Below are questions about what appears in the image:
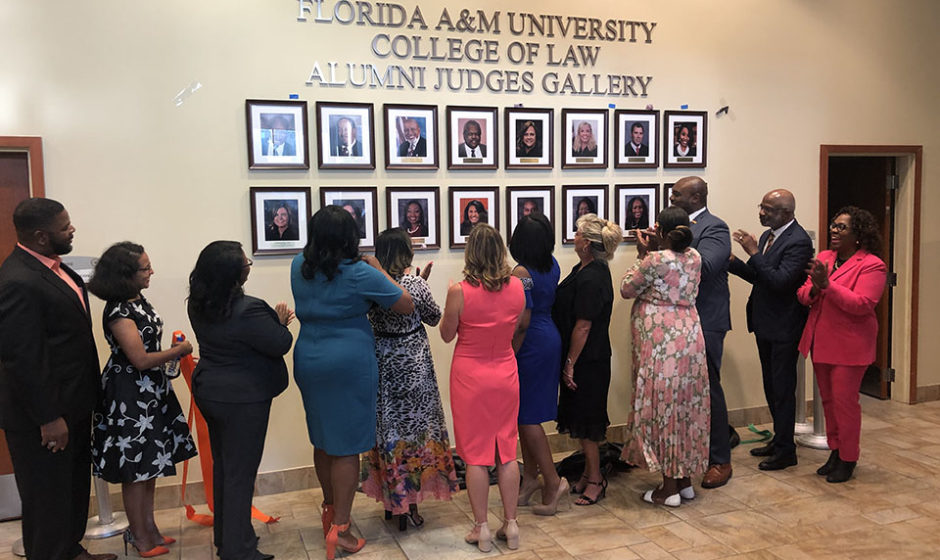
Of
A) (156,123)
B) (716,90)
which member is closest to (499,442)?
(156,123)

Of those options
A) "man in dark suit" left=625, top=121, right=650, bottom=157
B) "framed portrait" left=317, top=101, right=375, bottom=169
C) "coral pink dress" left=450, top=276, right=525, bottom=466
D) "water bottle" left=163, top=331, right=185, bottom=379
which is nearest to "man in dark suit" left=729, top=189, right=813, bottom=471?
"man in dark suit" left=625, top=121, right=650, bottom=157

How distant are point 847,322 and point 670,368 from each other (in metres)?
1.22

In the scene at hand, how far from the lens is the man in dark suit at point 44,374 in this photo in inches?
111

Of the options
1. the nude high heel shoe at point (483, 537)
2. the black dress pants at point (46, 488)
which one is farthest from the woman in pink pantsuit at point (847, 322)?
the black dress pants at point (46, 488)

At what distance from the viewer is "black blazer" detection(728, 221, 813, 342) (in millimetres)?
4191

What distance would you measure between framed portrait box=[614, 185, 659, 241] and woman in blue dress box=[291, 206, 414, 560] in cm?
208

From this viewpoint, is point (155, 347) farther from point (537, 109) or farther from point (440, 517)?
point (537, 109)

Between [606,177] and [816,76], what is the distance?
6.19ft

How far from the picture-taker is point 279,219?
157 inches

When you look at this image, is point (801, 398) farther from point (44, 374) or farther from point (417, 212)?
point (44, 374)

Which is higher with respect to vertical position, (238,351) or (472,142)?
(472,142)

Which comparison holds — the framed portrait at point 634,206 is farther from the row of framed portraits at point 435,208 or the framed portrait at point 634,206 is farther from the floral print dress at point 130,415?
the floral print dress at point 130,415

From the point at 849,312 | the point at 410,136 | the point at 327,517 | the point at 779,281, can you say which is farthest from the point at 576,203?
the point at 327,517

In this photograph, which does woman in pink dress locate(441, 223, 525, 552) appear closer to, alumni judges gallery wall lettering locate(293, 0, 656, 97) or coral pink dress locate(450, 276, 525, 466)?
coral pink dress locate(450, 276, 525, 466)
